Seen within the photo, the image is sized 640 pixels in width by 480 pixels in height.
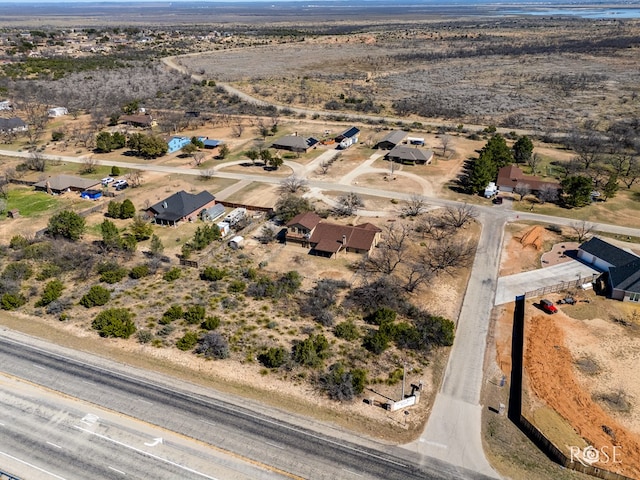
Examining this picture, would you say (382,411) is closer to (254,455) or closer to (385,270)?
(254,455)

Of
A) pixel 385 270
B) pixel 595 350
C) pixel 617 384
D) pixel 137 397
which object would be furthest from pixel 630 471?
pixel 137 397

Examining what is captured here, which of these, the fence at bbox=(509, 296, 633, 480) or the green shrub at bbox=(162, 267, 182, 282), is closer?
the fence at bbox=(509, 296, 633, 480)

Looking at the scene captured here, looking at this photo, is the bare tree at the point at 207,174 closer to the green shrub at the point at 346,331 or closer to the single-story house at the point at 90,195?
the single-story house at the point at 90,195

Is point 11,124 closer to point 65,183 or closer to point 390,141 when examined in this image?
point 65,183

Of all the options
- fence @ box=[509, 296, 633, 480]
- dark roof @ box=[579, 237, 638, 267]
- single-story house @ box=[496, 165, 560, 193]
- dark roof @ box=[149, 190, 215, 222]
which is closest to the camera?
fence @ box=[509, 296, 633, 480]

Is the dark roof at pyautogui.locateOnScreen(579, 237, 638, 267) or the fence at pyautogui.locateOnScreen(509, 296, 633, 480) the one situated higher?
the dark roof at pyautogui.locateOnScreen(579, 237, 638, 267)

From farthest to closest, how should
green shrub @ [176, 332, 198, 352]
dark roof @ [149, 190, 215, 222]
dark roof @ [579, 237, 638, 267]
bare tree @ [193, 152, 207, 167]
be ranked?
bare tree @ [193, 152, 207, 167]
dark roof @ [149, 190, 215, 222]
dark roof @ [579, 237, 638, 267]
green shrub @ [176, 332, 198, 352]

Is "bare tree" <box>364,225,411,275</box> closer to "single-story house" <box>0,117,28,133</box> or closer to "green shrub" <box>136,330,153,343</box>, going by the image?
"green shrub" <box>136,330,153,343</box>

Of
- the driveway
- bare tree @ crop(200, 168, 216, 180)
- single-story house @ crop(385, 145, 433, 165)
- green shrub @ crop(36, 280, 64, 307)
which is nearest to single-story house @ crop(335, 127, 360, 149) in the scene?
single-story house @ crop(385, 145, 433, 165)
